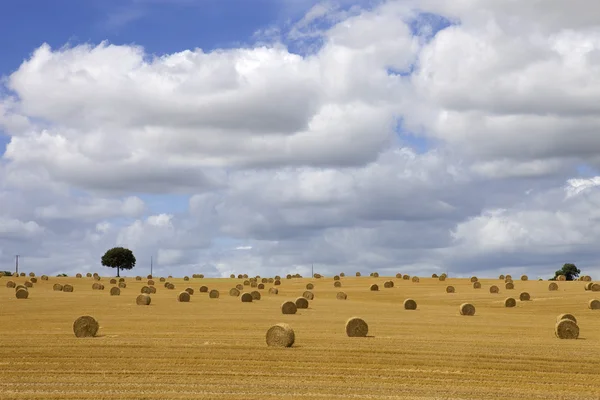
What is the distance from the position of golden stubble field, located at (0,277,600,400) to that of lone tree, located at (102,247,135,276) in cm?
9220

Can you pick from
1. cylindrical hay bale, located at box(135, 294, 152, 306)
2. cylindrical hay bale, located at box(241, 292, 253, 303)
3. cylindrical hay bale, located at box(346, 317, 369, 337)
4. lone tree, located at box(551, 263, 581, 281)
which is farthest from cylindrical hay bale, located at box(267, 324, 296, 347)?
lone tree, located at box(551, 263, 581, 281)

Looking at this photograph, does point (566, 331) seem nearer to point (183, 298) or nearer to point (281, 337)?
point (281, 337)

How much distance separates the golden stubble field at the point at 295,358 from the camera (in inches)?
808

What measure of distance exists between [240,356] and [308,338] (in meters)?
5.19

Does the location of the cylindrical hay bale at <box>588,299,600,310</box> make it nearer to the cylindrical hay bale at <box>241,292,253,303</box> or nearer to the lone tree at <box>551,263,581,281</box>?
the cylindrical hay bale at <box>241,292,253,303</box>

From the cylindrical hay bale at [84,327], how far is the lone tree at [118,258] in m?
106

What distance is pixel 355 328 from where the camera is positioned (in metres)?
31.0

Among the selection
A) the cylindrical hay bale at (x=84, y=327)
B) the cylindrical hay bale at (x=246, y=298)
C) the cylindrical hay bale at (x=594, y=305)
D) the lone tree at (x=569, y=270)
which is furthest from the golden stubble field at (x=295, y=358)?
the lone tree at (x=569, y=270)

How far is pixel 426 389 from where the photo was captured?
2092 centimetres

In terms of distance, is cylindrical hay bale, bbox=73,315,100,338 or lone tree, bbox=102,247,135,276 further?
lone tree, bbox=102,247,135,276

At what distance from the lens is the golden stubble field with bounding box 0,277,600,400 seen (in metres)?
20.5

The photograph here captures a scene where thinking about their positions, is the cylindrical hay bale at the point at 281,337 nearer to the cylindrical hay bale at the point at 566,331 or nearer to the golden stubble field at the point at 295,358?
the golden stubble field at the point at 295,358

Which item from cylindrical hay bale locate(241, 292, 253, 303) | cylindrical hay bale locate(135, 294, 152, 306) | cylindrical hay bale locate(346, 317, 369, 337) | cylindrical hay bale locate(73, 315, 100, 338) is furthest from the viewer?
cylindrical hay bale locate(241, 292, 253, 303)

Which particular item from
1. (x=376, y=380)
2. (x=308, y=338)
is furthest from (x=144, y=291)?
(x=376, y=380)
